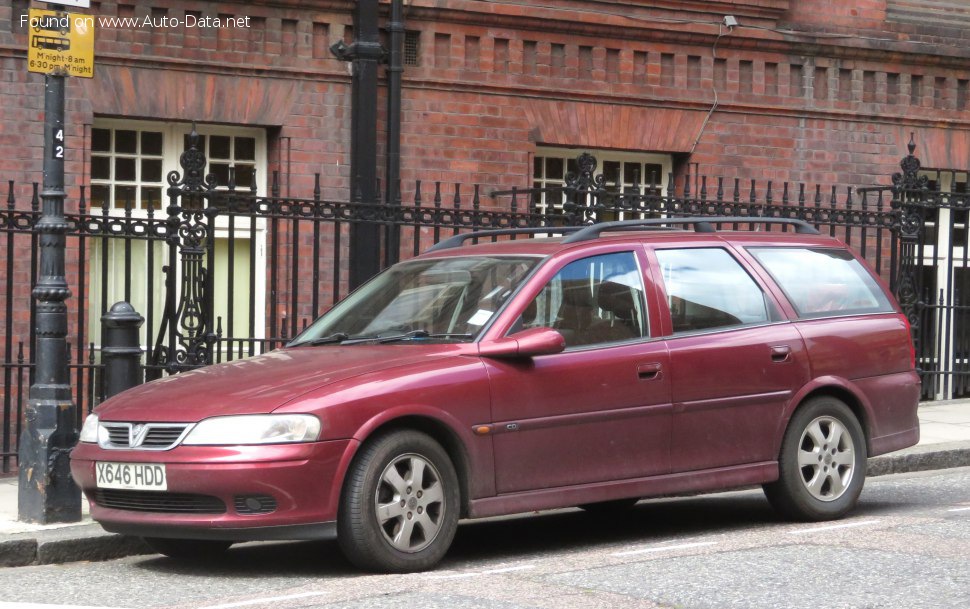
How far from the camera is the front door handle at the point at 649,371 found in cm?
824

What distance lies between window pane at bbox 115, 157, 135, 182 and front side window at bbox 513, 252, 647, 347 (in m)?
6.34

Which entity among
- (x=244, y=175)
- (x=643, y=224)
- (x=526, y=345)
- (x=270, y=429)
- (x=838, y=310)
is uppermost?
(x=244, y=175)

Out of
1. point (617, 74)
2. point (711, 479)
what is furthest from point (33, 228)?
point (617, 74)

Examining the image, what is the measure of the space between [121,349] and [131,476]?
1.90m

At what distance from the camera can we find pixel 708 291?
8.76m

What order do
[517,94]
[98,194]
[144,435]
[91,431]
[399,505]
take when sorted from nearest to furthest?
[399,505] → [144,435] → [91,431] → [98,194] → [517,94]

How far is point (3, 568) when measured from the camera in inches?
315

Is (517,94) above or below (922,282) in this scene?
above

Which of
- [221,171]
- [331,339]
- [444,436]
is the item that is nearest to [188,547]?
[331,339]

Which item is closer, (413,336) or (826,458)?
(413,336)

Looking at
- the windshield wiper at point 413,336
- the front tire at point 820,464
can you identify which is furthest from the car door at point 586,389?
the front tire at point 820,464

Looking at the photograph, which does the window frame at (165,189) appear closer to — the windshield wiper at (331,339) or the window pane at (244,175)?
the window pane at (244,175)

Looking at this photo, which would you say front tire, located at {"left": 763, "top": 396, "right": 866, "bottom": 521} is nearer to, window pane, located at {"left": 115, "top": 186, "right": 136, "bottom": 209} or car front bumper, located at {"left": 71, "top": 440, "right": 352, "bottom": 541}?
car front bumper, located at {"left": 71, "top": 440, "right": 352, "bottom": 541}

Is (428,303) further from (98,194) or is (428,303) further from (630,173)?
(630,173)
